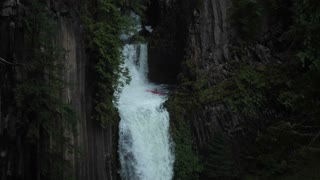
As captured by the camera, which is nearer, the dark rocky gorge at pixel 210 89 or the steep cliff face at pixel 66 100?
the steep cliff face at pixel 66 100

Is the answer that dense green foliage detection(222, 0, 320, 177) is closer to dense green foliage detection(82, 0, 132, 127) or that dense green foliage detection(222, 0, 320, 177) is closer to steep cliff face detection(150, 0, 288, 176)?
steep cliff face detection(150, 0, 288, 176)

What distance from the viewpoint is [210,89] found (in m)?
20.1

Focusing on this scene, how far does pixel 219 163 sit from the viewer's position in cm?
1866

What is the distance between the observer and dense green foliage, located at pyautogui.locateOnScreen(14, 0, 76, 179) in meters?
12.8

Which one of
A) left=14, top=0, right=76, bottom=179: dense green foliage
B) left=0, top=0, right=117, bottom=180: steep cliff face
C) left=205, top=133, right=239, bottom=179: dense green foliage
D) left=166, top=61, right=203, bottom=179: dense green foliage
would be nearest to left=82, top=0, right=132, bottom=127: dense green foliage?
left=0, top=0, right=117, bottom=180: steep cliff face

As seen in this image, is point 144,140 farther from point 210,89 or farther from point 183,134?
point 210,89

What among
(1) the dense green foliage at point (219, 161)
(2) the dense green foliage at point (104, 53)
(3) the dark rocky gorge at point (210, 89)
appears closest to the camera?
(3) the dark rocky gorge at point (210, 89)

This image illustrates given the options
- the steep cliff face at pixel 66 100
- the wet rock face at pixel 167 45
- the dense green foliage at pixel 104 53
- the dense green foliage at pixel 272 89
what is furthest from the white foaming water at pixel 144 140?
the wet rock face at pixel 167 45

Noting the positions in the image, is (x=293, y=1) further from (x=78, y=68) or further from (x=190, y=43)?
(x=78, y=68)

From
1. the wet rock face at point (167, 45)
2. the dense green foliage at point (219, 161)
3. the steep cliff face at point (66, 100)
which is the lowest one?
the dense green foliage at point (219, 161)

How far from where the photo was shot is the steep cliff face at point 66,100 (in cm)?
1268

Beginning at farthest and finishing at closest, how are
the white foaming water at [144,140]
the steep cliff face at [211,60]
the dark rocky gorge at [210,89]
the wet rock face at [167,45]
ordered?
the wet rock face at [167,45], the steep cliff face at [211,60], the white foaming water at [144,140], the dark rocky gorge at [210,89]

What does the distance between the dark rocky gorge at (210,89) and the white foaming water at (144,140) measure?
0.32 meters

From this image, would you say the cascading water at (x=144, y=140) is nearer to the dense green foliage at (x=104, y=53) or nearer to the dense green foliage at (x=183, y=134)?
the dense green foliage at (x=183, y=134)
